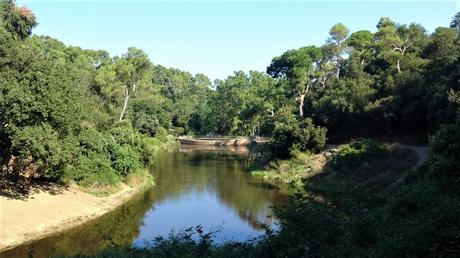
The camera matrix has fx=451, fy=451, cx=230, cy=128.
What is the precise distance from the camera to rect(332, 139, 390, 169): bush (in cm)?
4656

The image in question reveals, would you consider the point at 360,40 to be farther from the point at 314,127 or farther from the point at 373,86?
the point at 314,127

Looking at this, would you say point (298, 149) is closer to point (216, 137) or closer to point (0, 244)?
point (0, 244)

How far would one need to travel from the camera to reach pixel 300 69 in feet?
263

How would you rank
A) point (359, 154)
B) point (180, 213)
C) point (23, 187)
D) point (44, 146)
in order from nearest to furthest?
point (44, 146) → point (23, 187) → point (180, 213) → point (359, 154)

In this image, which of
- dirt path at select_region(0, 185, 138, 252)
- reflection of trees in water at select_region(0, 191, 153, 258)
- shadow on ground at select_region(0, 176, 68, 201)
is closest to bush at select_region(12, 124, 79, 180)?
shadow on ground at select_region(0, 176, 68, 201)

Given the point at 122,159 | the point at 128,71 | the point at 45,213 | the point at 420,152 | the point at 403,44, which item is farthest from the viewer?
the point at 128,71

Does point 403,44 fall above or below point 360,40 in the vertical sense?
below

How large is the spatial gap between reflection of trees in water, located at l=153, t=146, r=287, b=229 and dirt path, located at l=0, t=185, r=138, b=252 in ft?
26.0

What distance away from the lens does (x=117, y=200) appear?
36594 mm

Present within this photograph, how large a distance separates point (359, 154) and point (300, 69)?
35.8 metres

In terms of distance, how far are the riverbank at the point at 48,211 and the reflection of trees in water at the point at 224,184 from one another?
23.2 feet

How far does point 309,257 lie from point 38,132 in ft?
67.2

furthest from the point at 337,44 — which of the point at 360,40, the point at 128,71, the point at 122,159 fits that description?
the point at 122,159

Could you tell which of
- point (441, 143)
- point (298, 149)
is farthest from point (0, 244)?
point (298, 149)
